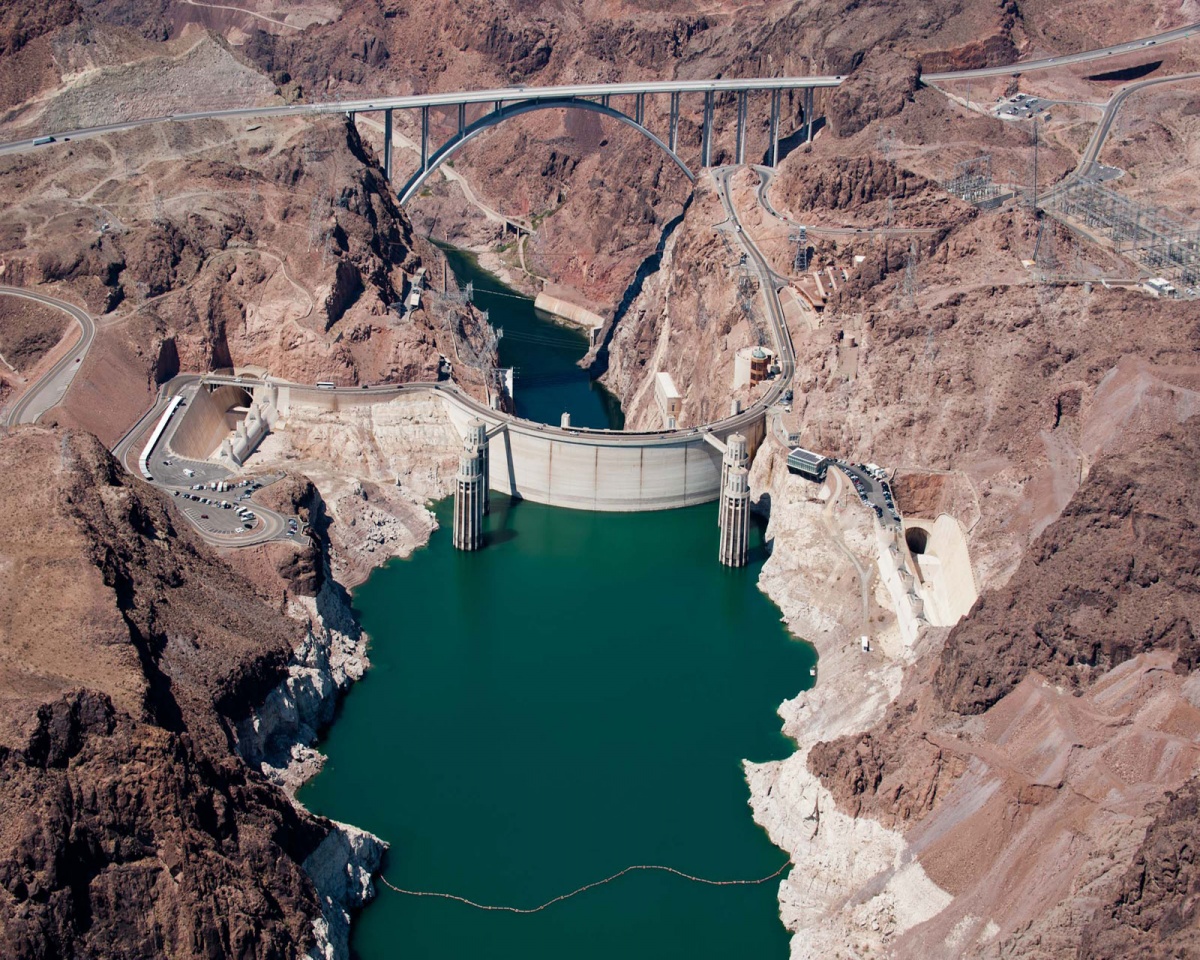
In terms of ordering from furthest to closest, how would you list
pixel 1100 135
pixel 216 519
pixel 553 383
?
1. pixel 553 383
2. pixel 1100 135
3. pixel 216 519

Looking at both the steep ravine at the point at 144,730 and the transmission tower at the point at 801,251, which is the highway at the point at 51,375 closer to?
the steep ravine at the point at 144,730

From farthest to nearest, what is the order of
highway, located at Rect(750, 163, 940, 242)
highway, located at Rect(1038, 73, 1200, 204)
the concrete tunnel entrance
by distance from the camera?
highway, located at Rect(1038, 73, 1200, 204) < highway, located at Rect(750, 163, 940, 242) < the concrete tunnel entrance

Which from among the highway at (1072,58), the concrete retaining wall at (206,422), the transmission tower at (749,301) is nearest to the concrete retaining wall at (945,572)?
the transmission tower at (749,301)

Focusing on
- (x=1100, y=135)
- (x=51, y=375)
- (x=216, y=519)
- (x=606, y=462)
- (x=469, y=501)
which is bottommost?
(x=469, y=501)

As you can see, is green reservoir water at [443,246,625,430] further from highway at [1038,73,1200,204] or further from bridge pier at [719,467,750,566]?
highway at [1038,73,1200,204]

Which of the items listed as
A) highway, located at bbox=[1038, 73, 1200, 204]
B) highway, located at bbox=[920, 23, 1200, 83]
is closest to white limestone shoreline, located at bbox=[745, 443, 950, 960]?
highway, located at bbox=[1038, 73, 1200, 204]

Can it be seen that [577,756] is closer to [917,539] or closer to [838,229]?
[917,539]

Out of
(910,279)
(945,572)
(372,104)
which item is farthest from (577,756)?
(372,104)
